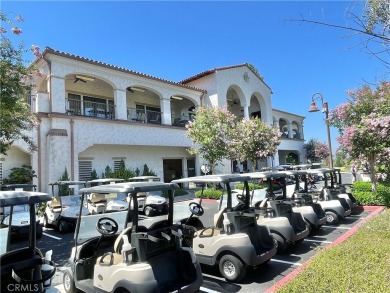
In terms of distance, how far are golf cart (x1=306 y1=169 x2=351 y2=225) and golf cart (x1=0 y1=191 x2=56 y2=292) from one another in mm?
7249

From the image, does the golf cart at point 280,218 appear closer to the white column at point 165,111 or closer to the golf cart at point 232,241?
the golf cart at point 232,241

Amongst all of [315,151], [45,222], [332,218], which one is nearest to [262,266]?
[332,218]

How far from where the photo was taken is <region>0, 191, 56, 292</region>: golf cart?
303 centimetres

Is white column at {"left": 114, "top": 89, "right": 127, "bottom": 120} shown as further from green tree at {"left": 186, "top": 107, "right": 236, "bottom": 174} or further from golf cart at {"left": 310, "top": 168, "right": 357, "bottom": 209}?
golf cart at {"left": 310, "top": 168, "right": 357, "bottom": 209}

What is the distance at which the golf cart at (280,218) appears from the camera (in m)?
5.96

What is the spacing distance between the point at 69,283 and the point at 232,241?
2.72 metres

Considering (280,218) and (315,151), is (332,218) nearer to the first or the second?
(280,218)

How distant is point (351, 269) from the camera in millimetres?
4117

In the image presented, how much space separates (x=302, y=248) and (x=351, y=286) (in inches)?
123

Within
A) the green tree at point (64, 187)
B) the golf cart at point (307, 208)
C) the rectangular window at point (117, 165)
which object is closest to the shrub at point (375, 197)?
the golf cart at point (307, 208)

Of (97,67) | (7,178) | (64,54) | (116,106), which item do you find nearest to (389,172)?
(116,106)

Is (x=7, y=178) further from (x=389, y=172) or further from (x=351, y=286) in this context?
(x=389, y=172)

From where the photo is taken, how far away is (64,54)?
1345 cm

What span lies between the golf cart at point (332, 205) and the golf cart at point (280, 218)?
2.00 metres
